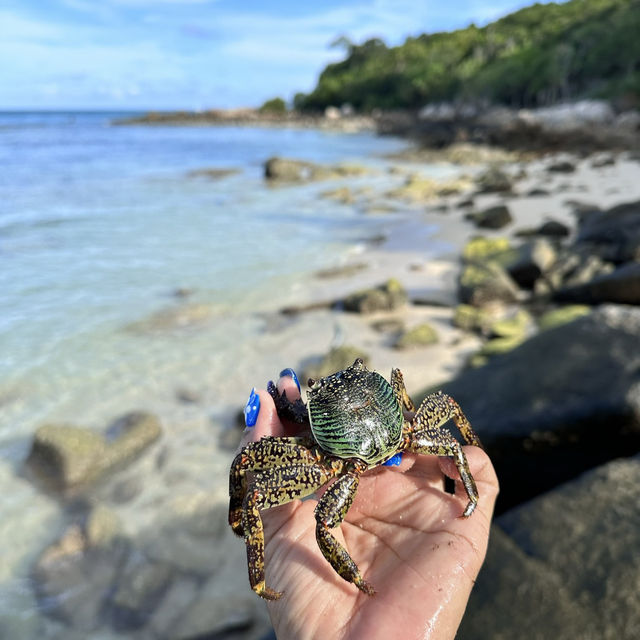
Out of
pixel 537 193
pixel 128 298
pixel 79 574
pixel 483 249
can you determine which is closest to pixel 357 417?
pixel 79 574

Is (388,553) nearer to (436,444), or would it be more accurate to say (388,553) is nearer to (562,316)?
(436,444)

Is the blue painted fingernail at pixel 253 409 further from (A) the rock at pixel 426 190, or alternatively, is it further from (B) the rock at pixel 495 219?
(A) the rock at pixel 426 190

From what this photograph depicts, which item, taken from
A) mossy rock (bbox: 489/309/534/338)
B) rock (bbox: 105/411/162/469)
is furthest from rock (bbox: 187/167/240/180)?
rock (bbox: 105/411/162/469)

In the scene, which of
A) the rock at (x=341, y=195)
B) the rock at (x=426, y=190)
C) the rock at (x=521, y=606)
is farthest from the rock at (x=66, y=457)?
the rock at (x=426, y=190)

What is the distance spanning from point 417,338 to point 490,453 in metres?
3.98

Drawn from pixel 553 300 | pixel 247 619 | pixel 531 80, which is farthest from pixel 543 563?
pixel 531 80

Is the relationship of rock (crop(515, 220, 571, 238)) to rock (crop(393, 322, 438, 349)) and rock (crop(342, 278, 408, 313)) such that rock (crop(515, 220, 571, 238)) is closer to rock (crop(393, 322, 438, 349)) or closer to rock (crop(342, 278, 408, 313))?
rock (crop(342, 278, 408, 313))

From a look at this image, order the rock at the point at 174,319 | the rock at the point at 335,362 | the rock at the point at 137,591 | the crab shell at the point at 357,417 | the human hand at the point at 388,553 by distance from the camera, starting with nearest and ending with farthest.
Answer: the human hand at the point at 388,553 < the crab shell at the point at 357,417 < the rock at the point at 137,591 < the rock at the point at 335,362 < the rock at the point at 174,319

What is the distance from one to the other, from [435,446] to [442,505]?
0.41 meters

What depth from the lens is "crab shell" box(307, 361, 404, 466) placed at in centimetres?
310

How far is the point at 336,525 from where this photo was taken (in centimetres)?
284

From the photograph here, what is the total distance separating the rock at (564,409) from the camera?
458 cm

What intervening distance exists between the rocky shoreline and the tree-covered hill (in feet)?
185

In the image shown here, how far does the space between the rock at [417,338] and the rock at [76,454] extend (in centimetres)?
438
